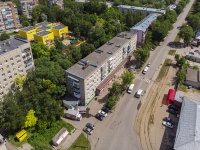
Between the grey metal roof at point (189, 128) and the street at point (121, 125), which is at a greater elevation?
the grey metal roof at point (189, 128)

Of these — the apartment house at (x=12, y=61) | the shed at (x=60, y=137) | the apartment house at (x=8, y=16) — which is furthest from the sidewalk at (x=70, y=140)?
the apartment house at (x=8, y=16)

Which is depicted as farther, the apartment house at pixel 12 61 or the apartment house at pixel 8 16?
the apartment house at pixel 8 16

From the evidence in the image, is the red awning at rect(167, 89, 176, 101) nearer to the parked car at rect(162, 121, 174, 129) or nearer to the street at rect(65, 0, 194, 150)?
the street at rect(65, 0, 194, 150)

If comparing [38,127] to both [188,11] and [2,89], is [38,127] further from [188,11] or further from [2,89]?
[188,11]

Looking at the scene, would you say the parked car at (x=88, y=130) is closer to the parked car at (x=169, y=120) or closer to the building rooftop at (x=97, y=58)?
the building rooftop at (x=97, y=58)

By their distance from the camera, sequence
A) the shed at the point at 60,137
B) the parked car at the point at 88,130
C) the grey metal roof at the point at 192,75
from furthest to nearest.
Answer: the grey metal roof at the point at 192,75 < the parked car at the point at 88,130 < the shed at the point at 60,137

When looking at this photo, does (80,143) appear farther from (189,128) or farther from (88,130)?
(189,128)
